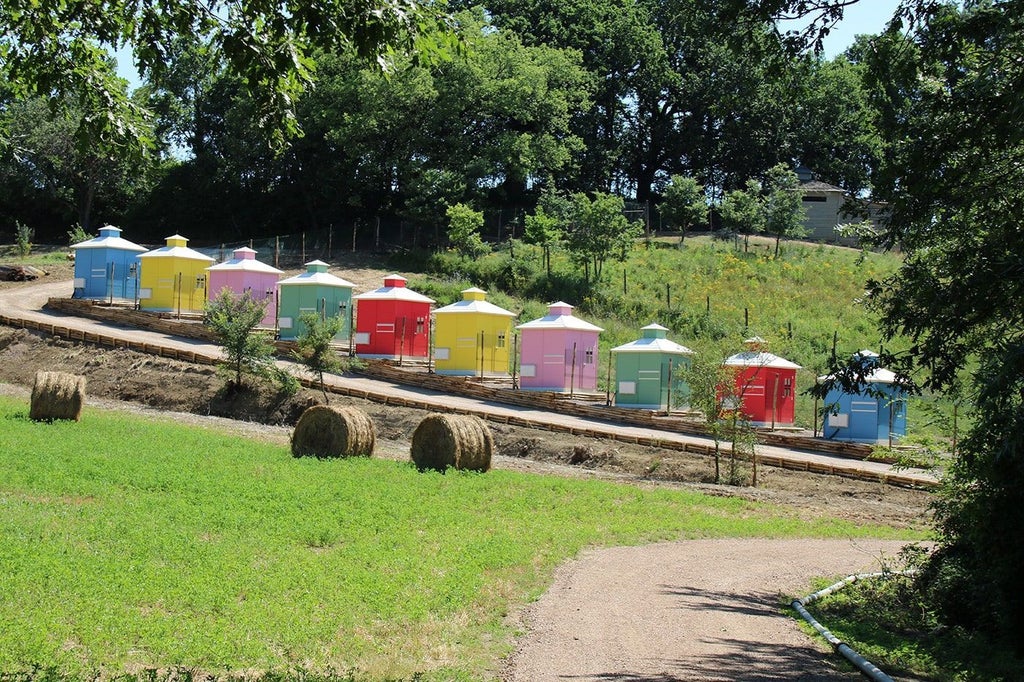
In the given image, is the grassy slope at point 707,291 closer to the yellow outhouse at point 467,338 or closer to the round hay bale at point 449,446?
the yellow outhouse at point 467,338

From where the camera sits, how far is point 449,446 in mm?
21594

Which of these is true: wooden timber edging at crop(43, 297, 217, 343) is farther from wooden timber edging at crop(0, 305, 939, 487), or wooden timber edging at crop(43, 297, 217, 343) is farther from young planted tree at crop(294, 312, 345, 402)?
young planted tree at crop(294, 312, 345, 402)

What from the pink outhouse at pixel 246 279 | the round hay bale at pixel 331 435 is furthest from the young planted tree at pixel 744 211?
the round hay bale at pixel 331 435

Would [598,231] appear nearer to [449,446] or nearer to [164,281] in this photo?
[164,281]

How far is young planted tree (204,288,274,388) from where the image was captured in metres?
31.3

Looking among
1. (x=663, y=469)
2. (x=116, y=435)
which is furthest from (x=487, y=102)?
(x=116, y=435)

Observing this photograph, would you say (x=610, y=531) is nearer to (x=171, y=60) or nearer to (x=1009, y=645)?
(x=1009, y=645)

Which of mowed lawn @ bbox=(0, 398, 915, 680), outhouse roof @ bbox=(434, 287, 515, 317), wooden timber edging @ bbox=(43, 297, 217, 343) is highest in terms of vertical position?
outhouse roof @ bbox=(434, 287, 515, 317)

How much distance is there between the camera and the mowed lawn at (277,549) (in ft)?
29.8

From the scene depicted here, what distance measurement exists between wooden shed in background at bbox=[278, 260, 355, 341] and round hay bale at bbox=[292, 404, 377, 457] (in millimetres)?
18394

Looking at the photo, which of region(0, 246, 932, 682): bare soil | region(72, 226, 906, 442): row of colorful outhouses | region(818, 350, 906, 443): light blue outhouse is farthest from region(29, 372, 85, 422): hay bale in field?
region(818, 350, 906, 443): light blue outhouse

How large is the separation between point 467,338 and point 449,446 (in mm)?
17224

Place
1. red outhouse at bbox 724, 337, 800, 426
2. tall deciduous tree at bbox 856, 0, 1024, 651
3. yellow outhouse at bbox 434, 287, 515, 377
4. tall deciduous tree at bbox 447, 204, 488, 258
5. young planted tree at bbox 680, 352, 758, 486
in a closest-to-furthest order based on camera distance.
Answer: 1. tall deciduous tree at bbox 856, 0, 1024, 651
2. young planted tree at bbox 680, 352, 758, 486
3. red outhouse at bbox 724, 337, 800, 426
4. yellow outhouse at bbox 434, 287, 515, 377
5. tall deciduous tree at bbox 447, 204, 488, 258

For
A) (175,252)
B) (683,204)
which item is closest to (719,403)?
(175,252)
